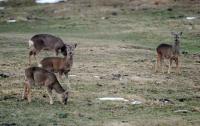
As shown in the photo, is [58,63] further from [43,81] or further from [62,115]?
[62,115]

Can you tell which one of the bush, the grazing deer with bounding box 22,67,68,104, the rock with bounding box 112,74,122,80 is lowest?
the rock with bounding box 112,74,122,80

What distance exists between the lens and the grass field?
16922 millimetres

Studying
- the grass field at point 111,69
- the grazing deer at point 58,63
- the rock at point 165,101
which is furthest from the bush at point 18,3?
the rock at point 165,101

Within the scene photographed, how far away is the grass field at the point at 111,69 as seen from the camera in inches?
666

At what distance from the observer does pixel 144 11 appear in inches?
2151

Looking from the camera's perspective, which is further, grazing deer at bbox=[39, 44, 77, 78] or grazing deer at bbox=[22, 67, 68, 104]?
grazing deer at bbox=[39, 44, 77, 78]

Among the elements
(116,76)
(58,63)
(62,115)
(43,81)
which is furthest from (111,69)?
(62,115)

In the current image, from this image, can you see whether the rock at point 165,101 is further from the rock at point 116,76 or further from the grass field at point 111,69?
the rock at point 116,76

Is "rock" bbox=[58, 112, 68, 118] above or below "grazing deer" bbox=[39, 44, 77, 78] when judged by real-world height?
below

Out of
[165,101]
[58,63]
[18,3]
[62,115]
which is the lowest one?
[165,101]

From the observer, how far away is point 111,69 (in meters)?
25.5

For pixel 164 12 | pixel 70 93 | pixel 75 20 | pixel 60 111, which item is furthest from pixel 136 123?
pixel 164 12

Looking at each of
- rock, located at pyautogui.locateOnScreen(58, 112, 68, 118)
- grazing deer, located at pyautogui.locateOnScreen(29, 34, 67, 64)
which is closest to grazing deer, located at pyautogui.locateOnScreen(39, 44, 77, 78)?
rock, located at pyautogui.locateOnScreen(58, 112, 68, 118)

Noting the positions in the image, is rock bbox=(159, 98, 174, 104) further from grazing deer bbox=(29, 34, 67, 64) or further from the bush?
the bush
